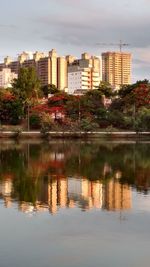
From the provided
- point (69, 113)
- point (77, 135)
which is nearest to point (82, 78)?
point (69, 113)

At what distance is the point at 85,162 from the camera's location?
87.0 ft

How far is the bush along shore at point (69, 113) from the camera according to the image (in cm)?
5094

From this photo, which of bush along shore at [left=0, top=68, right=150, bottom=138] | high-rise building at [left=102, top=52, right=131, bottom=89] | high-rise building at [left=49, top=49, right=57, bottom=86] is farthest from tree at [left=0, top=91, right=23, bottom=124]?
high-rise building at [left=102, top=52, right=131, bottom=89]

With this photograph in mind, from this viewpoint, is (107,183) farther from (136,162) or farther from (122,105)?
(122,105)

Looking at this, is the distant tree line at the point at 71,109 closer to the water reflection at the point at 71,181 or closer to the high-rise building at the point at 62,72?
the water reflection at the point at 71,181

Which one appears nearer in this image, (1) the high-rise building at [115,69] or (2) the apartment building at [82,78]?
(2) the apartment building at [82,78]

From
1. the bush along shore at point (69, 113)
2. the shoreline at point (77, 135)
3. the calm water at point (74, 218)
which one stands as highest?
the bush along shore at point (69, 113)

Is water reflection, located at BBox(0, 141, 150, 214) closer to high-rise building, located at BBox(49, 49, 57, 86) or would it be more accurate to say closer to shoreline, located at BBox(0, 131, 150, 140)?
shoreline, located at BBox(0, 131, 150, 140)

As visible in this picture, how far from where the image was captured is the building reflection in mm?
13578

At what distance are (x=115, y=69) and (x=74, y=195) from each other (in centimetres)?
10782

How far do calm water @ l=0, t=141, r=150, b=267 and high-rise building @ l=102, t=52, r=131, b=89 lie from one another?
10024 cm

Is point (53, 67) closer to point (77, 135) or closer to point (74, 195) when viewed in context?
point (77, 135)

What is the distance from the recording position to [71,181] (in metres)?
18.8

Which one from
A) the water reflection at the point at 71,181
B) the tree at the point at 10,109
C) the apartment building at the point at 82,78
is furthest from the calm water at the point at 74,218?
the apartment building at the point at 82,78
